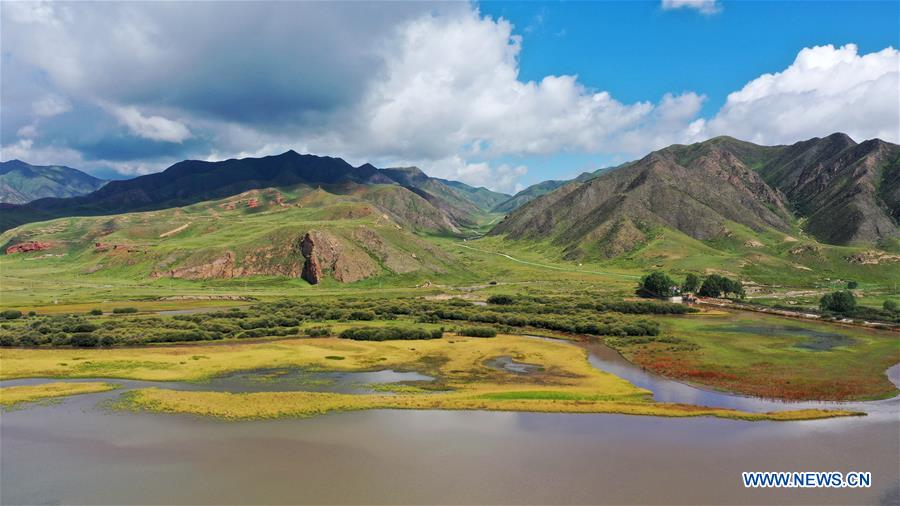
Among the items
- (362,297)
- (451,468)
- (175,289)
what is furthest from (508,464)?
(175,289)

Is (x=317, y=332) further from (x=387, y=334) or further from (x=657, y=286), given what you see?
(x=657, y=286)

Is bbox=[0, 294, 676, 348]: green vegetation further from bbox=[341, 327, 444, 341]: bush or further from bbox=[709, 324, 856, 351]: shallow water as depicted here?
bbox=[709, 324, 856, 351]: shallow water

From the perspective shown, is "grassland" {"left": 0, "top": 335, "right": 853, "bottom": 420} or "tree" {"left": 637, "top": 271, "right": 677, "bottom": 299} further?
"tree" {"left": 637, "top": 271, "right": 677, "bottom": 299}

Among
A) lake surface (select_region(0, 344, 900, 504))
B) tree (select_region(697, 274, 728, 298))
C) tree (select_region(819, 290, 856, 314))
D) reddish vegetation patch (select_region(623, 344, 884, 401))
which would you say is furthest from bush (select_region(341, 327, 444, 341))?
tree (select_region(697, 274, 728, 298))

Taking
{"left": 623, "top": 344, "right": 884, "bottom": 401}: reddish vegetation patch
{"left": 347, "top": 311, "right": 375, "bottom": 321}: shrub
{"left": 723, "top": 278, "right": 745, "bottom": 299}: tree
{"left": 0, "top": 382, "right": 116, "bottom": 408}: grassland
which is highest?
{"left": 723, "top": 278, "right": 745, "bottom": 299}: tree

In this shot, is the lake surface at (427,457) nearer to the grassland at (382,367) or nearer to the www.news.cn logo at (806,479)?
the www.news.cn logo at (806,479)

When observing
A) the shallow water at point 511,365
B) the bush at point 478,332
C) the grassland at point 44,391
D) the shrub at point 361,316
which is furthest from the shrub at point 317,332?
the grassland at point 44,391

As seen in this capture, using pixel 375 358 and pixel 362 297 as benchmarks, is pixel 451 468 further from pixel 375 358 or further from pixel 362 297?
pixel 362 297
